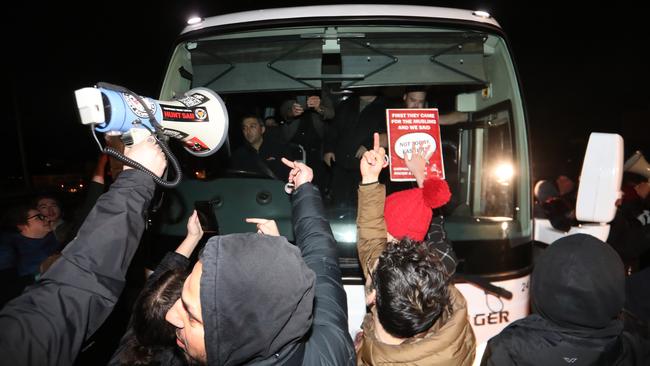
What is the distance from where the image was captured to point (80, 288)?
115cm

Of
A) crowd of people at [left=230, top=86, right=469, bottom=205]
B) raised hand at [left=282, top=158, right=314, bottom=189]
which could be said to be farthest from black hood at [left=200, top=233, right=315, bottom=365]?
crowd of people at [left=230, top=86, right=469, bottom=205]

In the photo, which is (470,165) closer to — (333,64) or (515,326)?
(333,64)

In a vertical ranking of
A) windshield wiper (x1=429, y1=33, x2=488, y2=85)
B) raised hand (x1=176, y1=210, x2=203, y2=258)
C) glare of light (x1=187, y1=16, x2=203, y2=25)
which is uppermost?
glare of light (x1=187, y1=16, x2=203, y2=25)

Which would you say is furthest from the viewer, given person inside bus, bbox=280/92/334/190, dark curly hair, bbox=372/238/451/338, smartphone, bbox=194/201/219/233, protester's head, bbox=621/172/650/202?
protester's head, bbox=621/172/650/202

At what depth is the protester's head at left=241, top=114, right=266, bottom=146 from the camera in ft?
11.3

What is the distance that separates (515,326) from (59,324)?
1.65 m

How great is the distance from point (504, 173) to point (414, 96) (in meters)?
0.77

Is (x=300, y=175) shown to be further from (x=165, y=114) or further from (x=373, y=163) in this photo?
(x=165, y=114)

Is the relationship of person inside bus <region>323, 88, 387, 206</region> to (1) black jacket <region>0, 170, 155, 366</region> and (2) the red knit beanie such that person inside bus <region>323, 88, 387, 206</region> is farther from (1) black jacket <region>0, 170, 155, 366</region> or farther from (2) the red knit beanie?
(1) black jacket <region>0, 170, 155, 366</region>

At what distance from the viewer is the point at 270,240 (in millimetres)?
1058

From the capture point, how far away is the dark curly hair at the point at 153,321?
1350mm

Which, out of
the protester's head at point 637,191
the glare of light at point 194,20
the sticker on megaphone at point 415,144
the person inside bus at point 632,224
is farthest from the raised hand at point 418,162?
the protester's head at point 637,191

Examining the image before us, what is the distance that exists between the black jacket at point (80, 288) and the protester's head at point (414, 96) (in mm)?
1935

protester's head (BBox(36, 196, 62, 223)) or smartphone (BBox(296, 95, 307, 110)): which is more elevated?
smartphone (BBox(296, 95, 307, 110))
